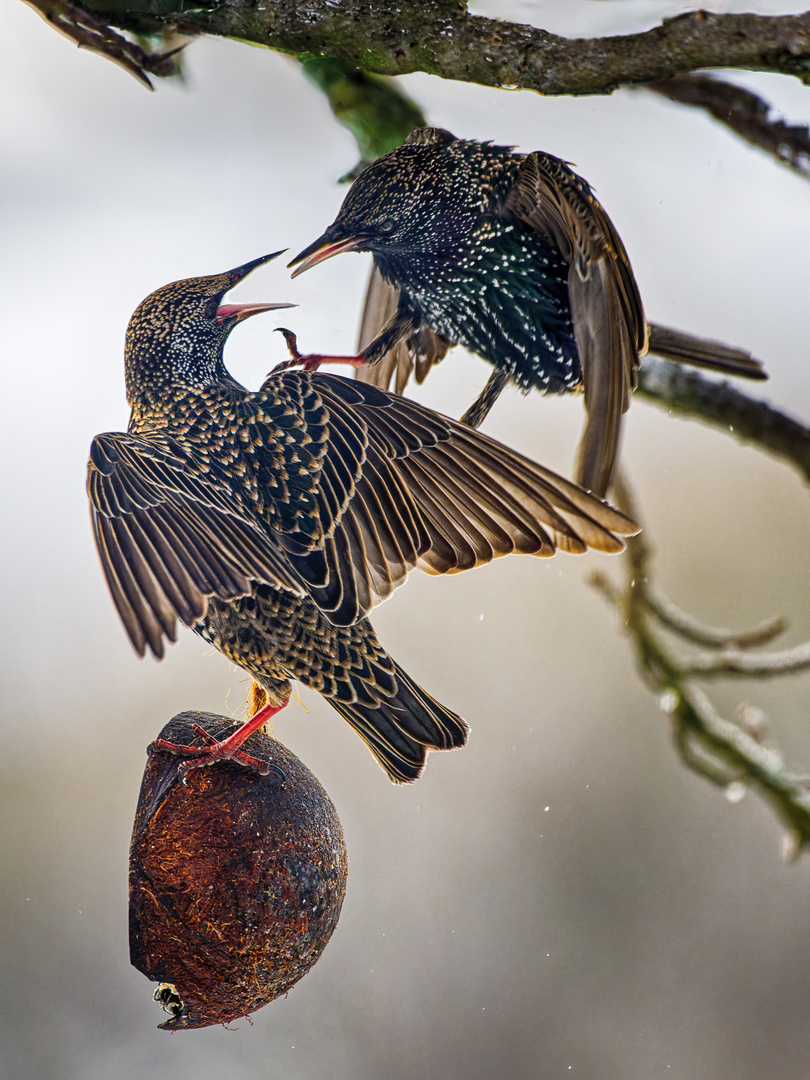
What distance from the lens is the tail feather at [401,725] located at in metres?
0.79

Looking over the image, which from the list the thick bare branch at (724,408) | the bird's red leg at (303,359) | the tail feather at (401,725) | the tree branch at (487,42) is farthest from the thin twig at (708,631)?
the tree branch at (487,42)

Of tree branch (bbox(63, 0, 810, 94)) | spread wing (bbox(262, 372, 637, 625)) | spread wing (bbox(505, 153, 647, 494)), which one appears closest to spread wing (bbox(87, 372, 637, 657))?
spread wing (bbox(262, 372, 637, 625))

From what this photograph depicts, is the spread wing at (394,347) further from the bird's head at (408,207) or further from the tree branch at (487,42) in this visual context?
the tree branch at (487,42)

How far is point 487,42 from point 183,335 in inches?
16.1

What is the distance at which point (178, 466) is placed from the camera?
2.54 feet

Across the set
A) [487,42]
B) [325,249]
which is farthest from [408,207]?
[487,42]

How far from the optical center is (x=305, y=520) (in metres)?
0.77

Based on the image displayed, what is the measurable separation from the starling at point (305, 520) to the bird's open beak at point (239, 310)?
0.07 feet

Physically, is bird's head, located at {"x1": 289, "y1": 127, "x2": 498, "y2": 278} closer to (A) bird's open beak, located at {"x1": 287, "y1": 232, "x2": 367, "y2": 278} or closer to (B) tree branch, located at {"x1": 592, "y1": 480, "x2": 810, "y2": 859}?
(A) bird's open beak, located at {"x1": 287, "y1": 232, "x2": 367, "y2": 278}

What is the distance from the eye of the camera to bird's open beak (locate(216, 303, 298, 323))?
2.68ft

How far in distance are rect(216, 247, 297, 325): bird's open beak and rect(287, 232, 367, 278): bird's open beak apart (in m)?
0.03

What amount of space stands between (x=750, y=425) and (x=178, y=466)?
2.03ft

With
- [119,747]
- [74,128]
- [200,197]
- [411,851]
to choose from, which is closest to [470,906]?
[411,851]

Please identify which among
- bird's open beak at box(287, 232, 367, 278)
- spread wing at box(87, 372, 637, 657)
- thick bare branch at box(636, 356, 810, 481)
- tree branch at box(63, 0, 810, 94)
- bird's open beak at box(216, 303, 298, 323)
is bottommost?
spread wing at box(87, 372, 637, 657)
